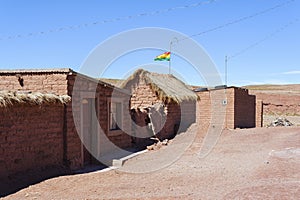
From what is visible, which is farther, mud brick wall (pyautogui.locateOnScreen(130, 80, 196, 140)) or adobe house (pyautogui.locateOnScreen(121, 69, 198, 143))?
mud brick wall (pyautogui.locateOnScreen(130, 80, 196, 140))

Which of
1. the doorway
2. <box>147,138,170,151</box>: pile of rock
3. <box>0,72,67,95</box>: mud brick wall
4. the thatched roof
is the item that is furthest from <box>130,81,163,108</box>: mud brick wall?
<box>0,72,67,95</box>: mud brick wall

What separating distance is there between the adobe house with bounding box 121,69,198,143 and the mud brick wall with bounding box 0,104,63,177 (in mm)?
5849

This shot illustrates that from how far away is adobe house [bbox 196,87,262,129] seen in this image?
1934 cm

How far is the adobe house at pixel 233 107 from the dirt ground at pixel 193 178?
6392mm

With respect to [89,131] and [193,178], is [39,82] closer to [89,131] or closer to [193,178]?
[89,131]

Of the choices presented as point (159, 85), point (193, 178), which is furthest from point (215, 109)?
point (193, 178)

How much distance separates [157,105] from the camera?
17.0 metres

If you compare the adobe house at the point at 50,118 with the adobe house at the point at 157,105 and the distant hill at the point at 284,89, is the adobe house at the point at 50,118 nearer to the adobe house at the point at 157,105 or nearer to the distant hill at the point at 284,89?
the adobe house at the point at 157,105

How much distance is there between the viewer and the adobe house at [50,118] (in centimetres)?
753

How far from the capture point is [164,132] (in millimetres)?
16922

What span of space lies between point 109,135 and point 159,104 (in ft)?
18.0

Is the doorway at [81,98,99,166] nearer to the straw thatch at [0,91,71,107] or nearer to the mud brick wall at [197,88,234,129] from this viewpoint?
the straw thatch at [0,91,71,107]

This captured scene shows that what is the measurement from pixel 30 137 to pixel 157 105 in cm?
946

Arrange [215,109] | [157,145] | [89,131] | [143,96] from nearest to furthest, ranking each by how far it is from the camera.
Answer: [89,131] → [157,145] → [143,96] → [215,109]
